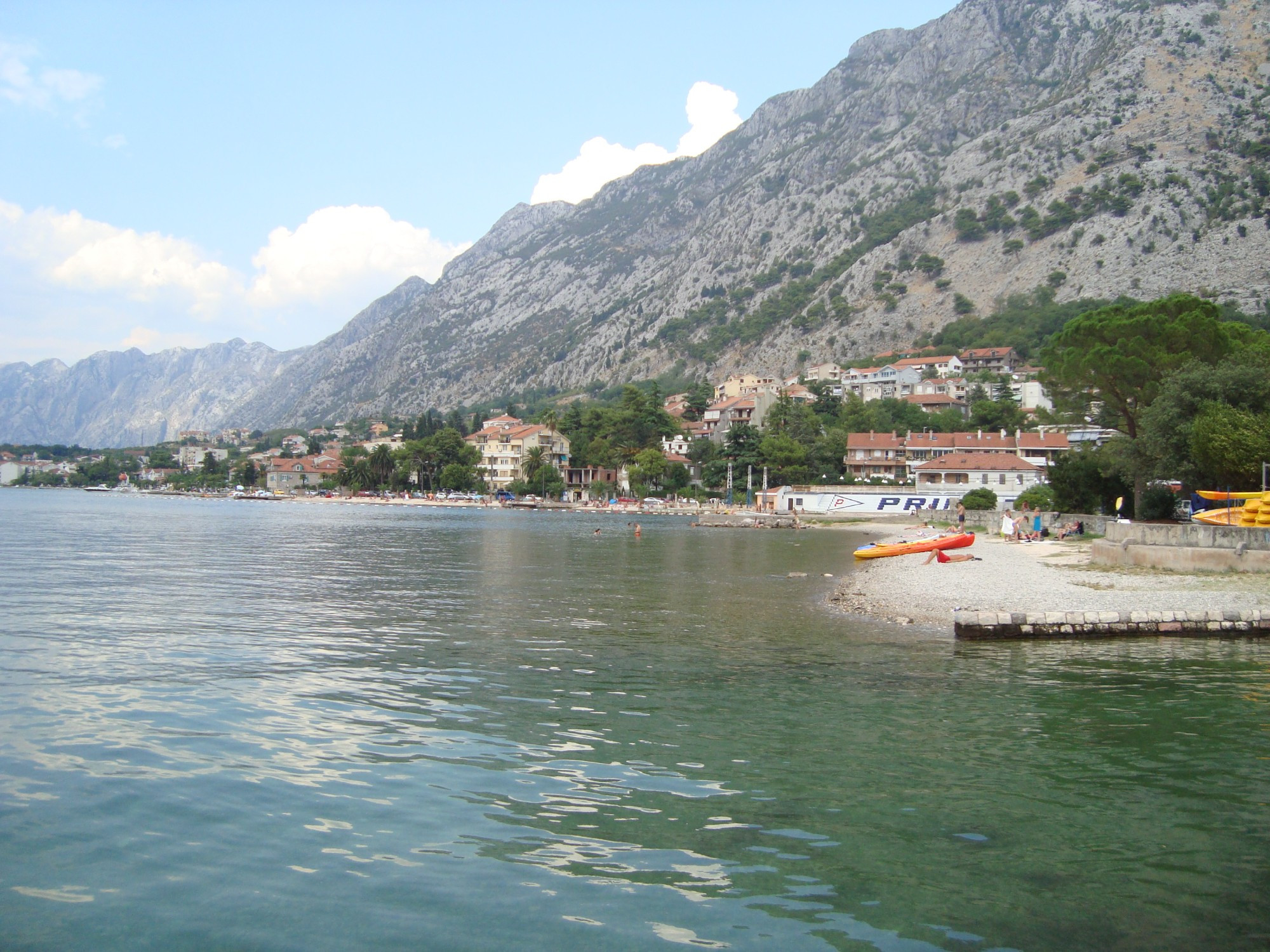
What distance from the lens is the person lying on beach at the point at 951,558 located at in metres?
36.7

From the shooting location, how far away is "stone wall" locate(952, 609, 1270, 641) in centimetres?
1975

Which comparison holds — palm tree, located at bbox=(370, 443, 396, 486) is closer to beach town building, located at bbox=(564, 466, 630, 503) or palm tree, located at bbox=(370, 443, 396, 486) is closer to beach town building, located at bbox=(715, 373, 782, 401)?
beach town building, located at bbox=(564, 466, 630, 503)

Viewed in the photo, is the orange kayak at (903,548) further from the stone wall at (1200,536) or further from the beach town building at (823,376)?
the beach town building at (823,376)

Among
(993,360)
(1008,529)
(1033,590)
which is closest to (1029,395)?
(993,360)

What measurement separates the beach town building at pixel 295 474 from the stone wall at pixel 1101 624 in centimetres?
16501

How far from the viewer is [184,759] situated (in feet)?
34.3

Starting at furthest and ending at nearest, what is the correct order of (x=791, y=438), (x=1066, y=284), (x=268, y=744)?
(x=1066, y=284) → (x=791, y=438) → (x=268, y=744)

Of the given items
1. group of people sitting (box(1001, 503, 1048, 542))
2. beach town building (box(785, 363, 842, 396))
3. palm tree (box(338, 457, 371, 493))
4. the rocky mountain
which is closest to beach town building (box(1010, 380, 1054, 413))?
the rocky mountain

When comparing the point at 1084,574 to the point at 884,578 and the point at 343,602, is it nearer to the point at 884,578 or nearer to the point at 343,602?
the point at 884,578

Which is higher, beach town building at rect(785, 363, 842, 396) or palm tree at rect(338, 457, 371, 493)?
beach town building at rect(785, 363, 842, 396)

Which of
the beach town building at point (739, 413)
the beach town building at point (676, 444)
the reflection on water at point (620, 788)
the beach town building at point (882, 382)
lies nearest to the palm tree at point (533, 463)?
the beach town building at point (676, 444)

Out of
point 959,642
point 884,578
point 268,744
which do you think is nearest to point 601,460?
point 884,578

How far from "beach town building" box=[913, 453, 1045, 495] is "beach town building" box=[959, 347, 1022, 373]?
180 feet

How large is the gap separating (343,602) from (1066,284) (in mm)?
143843
